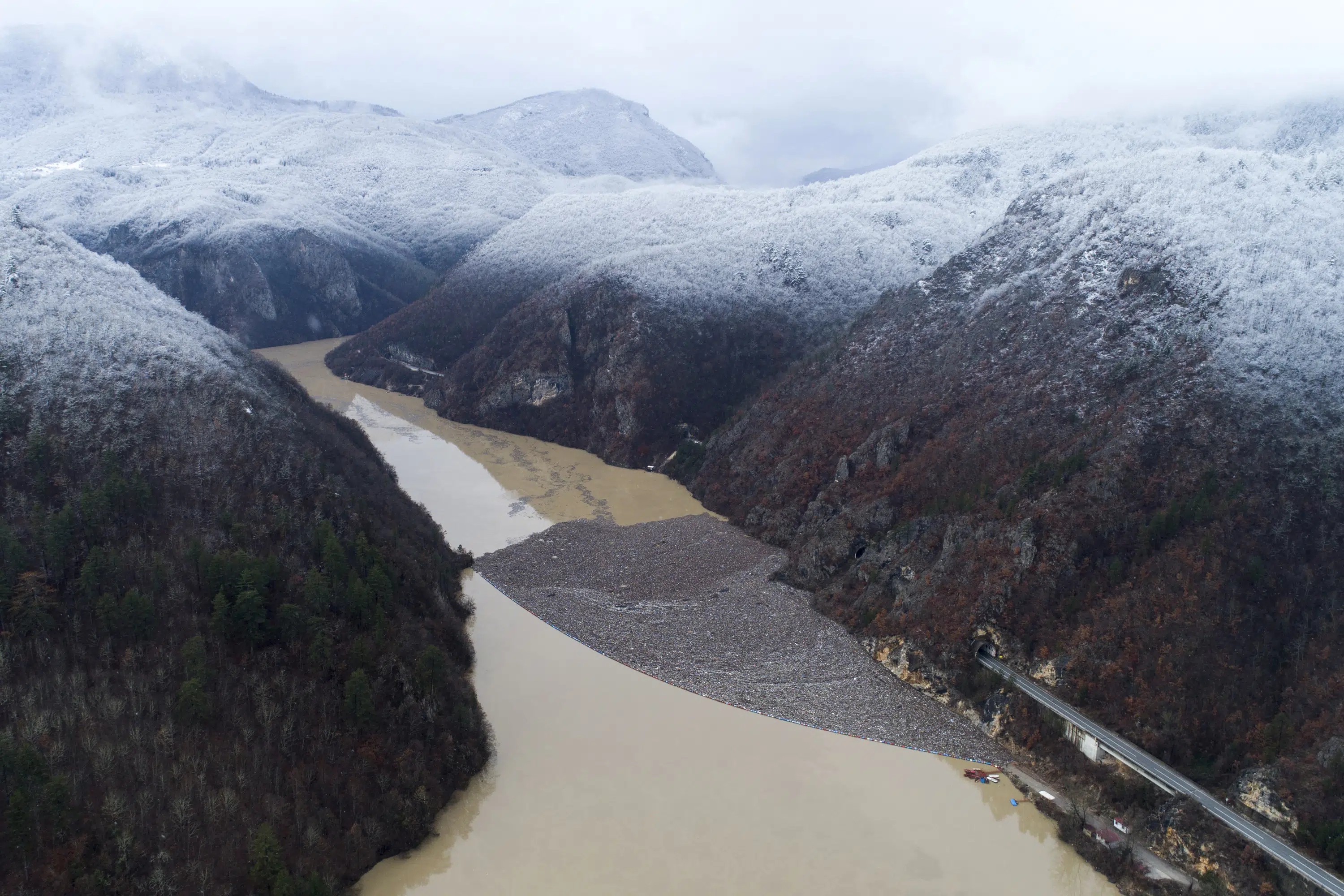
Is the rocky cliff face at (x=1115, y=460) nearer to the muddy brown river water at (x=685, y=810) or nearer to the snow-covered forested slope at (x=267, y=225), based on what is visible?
the muddy brown river water at (x=685, y=810)

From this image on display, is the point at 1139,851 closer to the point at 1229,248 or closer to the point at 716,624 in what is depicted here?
the point at 716,624

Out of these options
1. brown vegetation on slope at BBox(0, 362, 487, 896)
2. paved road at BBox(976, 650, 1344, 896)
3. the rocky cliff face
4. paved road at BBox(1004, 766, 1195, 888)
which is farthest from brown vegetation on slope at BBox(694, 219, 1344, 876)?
brown vegetation on slope at BBox(0, 362, 487, 896)

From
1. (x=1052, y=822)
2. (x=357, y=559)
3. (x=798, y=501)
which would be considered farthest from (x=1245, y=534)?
(x=357, y=559)

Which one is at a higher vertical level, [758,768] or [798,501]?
[798,501]

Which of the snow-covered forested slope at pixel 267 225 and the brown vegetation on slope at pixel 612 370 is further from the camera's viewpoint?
the snow-covered forested slope at pixel 267 225

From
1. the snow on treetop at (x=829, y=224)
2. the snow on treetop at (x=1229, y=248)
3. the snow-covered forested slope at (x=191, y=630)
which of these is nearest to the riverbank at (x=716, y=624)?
the snow-covered forested slope at (x=191, y=630)

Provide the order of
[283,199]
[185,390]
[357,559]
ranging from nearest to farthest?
[357,559] < [185,390] < [283,199]

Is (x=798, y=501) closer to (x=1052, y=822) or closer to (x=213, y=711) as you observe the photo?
(x=1052, y=822)
